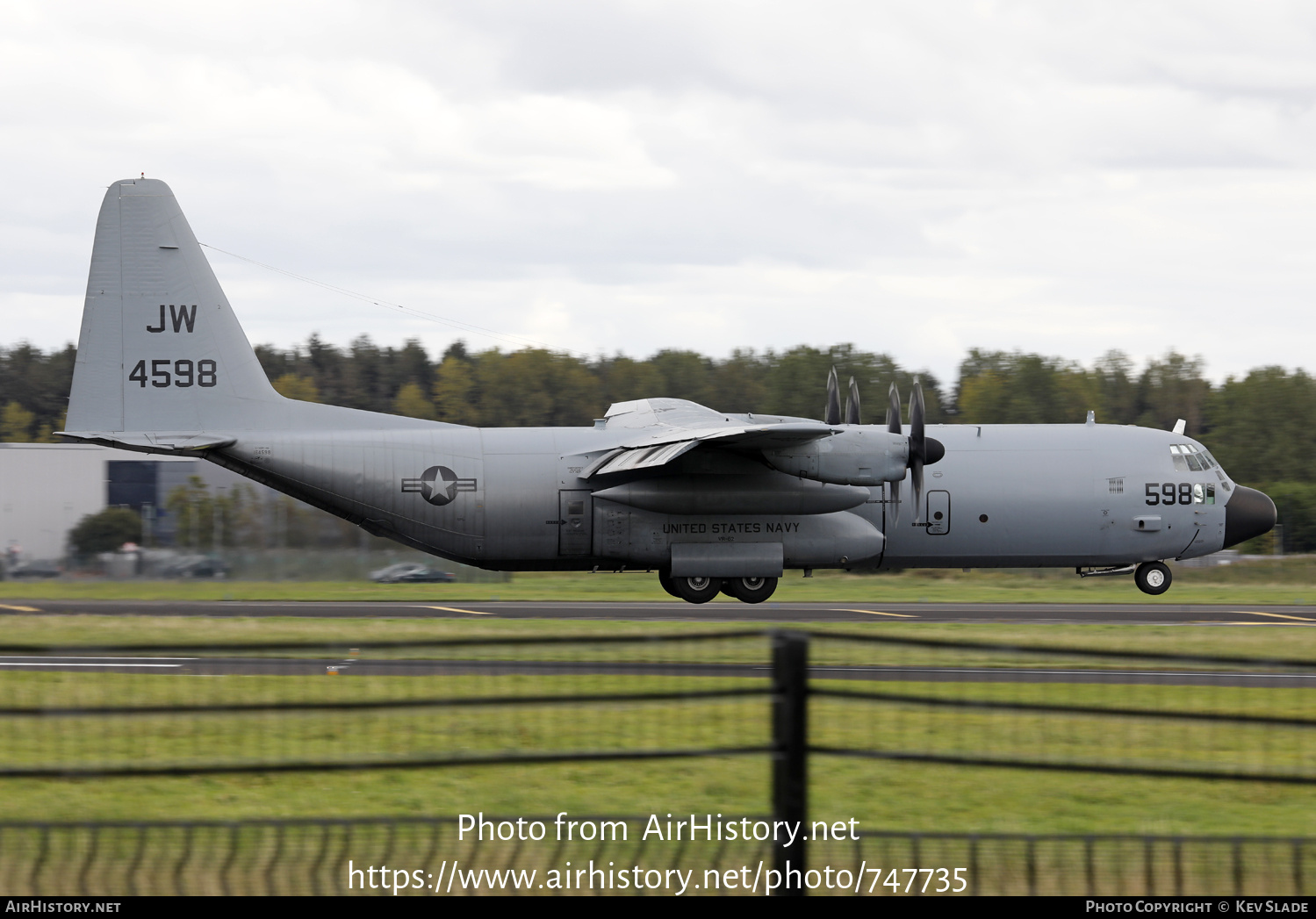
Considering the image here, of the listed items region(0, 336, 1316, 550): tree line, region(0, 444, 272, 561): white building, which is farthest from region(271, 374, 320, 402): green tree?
region(0, 444, 272, 561): white building

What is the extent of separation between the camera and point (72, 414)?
23891 millimetres

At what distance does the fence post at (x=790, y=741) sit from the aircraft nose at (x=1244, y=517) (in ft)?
77.0

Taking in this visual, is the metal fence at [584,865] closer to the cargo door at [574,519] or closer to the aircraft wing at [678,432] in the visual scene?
the aircraft wing at [678,432]

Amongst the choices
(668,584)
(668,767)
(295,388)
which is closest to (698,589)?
(668,584)

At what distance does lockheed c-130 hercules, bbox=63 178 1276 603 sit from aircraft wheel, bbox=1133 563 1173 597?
67.7 inches

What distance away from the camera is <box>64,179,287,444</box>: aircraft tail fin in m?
23.9

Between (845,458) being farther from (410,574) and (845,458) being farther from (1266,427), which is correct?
(1266,427)

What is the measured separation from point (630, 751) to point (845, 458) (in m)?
16.8

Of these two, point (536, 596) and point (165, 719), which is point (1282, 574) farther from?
point (165, 719)

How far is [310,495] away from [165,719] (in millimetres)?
18148

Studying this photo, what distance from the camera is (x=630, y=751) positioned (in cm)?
606

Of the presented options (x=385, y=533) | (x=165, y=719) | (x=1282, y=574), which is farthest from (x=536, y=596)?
(x=165, y=719)

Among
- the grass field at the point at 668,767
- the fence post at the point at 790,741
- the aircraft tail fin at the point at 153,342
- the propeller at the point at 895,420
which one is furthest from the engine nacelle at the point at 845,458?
the fence post at the point at 790,741

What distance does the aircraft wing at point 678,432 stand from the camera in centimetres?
2170
